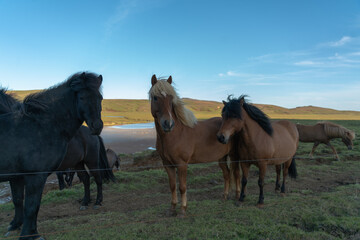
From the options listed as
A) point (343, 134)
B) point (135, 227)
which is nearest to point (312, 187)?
point (135, 227)

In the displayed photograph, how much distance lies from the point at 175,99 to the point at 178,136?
2.45 feet

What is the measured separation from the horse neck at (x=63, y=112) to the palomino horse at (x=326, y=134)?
42.2 ft

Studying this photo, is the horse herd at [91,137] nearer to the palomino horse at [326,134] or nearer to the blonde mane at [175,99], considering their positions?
the blonde mane at [175,99]

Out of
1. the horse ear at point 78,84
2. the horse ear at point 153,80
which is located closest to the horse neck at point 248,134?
the horse ear at point 153,80

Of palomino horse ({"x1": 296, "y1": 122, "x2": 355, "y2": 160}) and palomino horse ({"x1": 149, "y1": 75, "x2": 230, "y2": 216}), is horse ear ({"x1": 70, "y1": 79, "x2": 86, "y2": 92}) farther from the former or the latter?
palomino horse ({"x1": 296, "y1": 122, "x2": 355, "y2": 160})

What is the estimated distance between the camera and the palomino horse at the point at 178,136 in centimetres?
352

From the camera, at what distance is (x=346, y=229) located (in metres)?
3.10

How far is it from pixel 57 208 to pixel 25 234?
2545 mm

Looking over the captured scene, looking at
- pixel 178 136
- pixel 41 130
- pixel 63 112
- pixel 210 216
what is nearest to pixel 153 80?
pixel 178 136

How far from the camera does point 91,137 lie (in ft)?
16.6

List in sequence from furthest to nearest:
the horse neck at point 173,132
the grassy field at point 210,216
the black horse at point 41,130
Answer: the horse neck at point 173,132 → the grassy field at point 210,216 → the black horse at point 41,130

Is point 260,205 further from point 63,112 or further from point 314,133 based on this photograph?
point 314,133

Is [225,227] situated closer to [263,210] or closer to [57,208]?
[263,210]

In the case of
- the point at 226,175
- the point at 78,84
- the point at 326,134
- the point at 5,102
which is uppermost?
the point at 78,84
